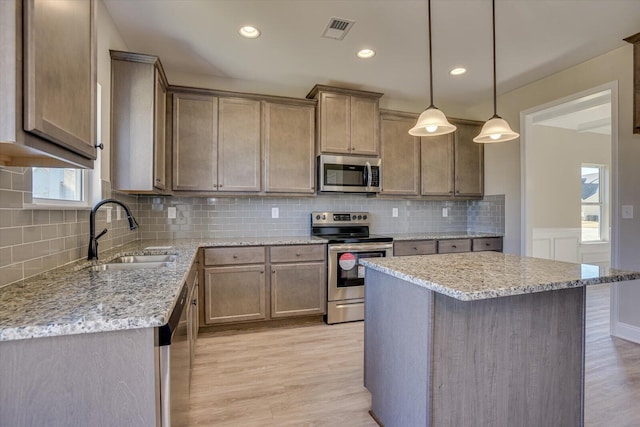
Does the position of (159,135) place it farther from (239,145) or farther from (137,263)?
(137,263)

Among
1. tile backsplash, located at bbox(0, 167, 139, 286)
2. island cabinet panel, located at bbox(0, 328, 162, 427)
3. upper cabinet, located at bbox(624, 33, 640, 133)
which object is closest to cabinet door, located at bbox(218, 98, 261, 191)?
tile backsplash, located at bbox(0, 167, 139, 286)

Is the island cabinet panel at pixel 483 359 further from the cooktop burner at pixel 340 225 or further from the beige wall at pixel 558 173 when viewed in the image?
the beige wall at pixel 558 173

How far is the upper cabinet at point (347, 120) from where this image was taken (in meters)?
3.49

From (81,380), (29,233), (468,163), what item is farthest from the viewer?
(468,163)

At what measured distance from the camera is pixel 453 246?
3.87 m

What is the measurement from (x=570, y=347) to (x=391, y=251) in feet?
6.62

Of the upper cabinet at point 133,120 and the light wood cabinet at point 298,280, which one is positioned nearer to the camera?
the upper cabinet at point 133,120

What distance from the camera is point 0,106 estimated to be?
763 millimetres

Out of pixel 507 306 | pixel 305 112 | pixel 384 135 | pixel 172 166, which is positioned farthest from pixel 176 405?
pixel 384 135

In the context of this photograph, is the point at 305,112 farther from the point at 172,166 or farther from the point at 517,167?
the point at 517,167

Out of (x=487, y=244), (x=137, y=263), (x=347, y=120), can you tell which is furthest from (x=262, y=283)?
(x=487, y=244)

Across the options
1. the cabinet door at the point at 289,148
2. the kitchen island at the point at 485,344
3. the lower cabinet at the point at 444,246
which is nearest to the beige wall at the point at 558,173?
the lower cabinet at the point at 444,246

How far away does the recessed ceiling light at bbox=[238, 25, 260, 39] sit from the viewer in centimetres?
257

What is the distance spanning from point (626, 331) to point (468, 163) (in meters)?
2.34
